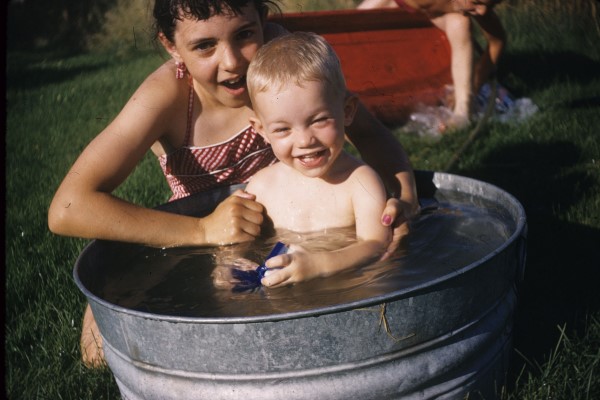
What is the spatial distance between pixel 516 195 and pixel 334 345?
1932 mm

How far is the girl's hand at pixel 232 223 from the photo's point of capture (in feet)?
7.03

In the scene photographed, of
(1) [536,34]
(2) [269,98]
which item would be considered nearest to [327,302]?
(2) [269,98]

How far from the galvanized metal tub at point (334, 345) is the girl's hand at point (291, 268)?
35 cm

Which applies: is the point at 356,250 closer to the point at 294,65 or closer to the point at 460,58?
the point at 294,65

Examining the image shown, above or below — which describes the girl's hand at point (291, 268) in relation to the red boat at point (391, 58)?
above

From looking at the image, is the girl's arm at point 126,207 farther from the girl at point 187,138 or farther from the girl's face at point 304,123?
the girl's face at point 304,123

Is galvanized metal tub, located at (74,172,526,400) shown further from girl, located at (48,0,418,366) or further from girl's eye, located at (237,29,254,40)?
girl's eye, located at (237,29,254,40)

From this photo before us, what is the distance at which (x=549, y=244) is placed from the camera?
8.41ft

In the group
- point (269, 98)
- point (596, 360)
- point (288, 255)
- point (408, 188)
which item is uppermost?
point (269, 98)

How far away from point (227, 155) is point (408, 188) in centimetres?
74

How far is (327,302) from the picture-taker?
1.76m

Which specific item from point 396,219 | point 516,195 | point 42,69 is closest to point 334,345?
point 396,219

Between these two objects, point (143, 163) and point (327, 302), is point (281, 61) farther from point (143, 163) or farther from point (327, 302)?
point (143, 163)

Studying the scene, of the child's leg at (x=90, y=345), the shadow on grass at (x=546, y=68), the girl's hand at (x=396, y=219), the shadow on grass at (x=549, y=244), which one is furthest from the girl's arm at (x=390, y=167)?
the shadow on grass at (x=546, y=68)
